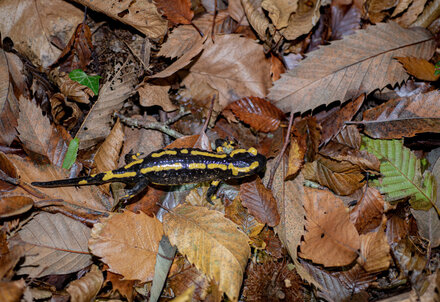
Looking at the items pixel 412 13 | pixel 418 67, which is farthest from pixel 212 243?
pixel 412 13

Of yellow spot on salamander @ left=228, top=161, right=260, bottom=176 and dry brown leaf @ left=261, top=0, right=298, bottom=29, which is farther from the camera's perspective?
dry brown leaf @ left=261, top=0, right=298, bottom=29

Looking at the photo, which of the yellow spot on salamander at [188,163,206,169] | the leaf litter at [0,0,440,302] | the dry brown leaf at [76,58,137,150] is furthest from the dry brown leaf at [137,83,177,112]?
the yellow spot on salamander at [188,163,206,169]

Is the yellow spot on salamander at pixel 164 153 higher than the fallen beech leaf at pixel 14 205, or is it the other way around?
the yellow spot on salamander at pixel 164 153

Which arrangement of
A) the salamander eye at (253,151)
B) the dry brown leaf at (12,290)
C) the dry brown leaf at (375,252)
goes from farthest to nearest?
the salamander eye at (253,151) → the dry brown leaf at (375,252) → the dry brown leaf at (12,290)

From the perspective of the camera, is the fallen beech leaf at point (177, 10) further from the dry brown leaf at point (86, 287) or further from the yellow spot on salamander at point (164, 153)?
the dry brown leaf at point (86, 287)

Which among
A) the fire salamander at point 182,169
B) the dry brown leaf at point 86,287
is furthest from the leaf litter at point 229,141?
the fire salamander at point 182,169

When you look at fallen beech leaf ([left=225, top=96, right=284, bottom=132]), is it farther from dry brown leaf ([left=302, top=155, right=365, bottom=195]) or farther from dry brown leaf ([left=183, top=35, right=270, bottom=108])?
dry brown leaf ([left=302, top=155, right=365, bottom=195])

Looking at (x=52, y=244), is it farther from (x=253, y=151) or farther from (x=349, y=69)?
(x=349, y=69)

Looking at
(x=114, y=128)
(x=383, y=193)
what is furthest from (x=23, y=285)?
(x=383, y=193)
